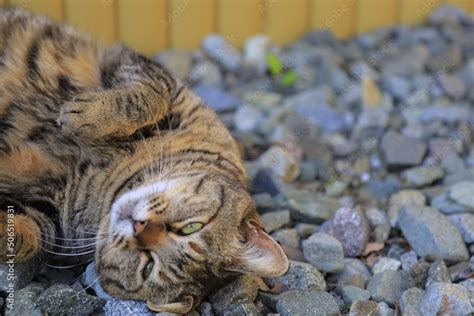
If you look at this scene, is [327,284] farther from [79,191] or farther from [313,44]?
[313,44]

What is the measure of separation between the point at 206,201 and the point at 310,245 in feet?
1.93

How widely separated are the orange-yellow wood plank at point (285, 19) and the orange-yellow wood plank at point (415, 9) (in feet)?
2.24

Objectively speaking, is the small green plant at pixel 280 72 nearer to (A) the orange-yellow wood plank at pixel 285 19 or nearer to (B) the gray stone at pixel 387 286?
(A) the orange-yellow wood plank at pixel 285 19

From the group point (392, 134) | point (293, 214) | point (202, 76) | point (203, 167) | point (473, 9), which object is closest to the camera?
point (203, 167)

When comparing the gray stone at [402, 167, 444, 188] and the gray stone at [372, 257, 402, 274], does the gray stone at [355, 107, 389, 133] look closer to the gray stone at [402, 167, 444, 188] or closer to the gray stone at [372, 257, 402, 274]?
the gray stone at [402, 167, 444, 188]

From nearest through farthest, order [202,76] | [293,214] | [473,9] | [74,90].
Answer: [74,90] → [293,214] → [202,76] → [473,9]

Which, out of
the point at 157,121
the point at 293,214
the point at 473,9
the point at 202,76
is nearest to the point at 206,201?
the point at 157,121

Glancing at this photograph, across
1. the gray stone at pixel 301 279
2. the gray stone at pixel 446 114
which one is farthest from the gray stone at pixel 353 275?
the gray stone at pixel 446 114

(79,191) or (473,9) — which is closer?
(79,191)

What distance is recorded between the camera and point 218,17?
4.40 meters

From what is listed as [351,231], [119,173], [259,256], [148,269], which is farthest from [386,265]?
[119,173]

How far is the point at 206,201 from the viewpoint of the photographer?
254 cm

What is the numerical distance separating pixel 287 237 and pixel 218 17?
1861mm

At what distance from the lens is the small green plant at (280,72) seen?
433 cm
